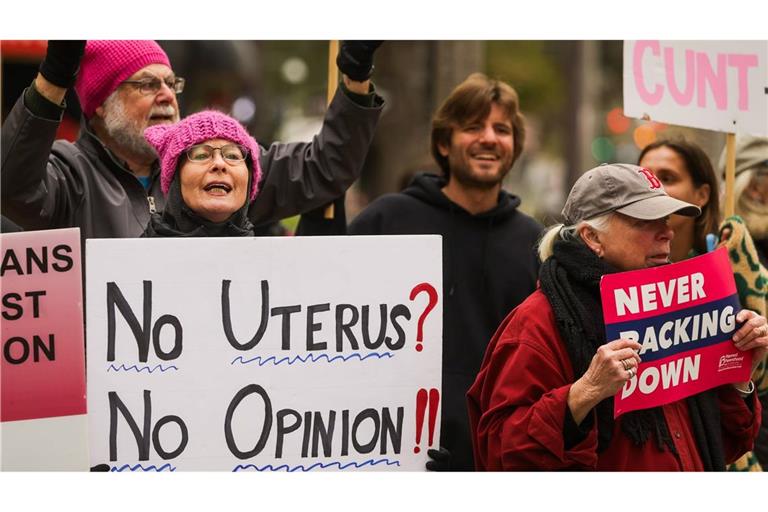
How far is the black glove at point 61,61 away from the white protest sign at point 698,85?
2213mm

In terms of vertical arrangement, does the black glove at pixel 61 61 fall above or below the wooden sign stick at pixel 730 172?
above

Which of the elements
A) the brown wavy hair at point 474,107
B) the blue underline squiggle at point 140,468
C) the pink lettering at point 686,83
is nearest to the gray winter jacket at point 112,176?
the brown wavy hair at point 474,107

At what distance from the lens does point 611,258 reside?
129 inches

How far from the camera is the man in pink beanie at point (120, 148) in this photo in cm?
363

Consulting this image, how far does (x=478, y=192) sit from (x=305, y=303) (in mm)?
1394

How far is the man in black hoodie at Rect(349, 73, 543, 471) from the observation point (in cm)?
443

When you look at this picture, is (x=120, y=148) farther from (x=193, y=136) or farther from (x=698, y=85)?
(x=698, y=85)

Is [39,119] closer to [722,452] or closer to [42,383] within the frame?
[42,383]

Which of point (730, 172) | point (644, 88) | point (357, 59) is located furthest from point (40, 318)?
point (730, 172)

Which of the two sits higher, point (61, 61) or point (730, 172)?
point (61, 61)

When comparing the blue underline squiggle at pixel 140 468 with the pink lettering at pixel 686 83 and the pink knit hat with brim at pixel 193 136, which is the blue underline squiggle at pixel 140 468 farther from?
the pink lettering at pixel 686 83

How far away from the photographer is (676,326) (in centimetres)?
334

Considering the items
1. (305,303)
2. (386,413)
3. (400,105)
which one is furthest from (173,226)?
(400,105)

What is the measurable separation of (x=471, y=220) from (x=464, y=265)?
8.7 inches
